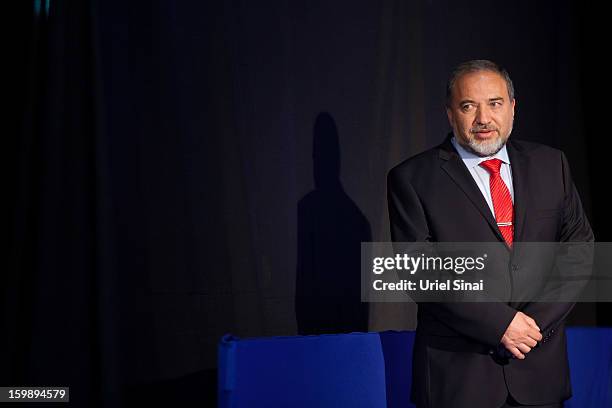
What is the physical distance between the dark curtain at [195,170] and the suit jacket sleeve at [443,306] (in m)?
1.11

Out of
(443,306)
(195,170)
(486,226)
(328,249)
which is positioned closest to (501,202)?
(486,226)

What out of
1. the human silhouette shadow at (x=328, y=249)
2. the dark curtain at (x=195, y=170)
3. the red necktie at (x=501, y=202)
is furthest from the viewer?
the human silhouette shadow at (x=328, y=249)

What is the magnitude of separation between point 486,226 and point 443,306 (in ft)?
0.76

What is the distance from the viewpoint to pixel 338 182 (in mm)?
2904

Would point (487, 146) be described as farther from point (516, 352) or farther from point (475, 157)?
point (516, 352)

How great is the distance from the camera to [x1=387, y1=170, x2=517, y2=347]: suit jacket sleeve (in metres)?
1.54

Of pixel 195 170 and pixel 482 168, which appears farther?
pixel 195 170

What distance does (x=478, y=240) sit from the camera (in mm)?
1629

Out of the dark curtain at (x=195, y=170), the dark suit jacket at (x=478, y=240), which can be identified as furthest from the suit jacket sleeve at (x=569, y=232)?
the dark curtain at (x=195, y=170)

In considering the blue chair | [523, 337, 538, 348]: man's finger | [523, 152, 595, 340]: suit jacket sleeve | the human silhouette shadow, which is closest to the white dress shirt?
[523, 152, 595, 340]: suit jacket sleeve

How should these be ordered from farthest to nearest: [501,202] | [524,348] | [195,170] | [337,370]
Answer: [195,170], [337,370], [501,202], [524,348]

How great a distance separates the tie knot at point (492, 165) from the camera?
173cm

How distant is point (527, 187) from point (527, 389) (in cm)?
51

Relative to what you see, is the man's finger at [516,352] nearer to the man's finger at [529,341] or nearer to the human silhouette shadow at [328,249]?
the man's finger at [529,341]
